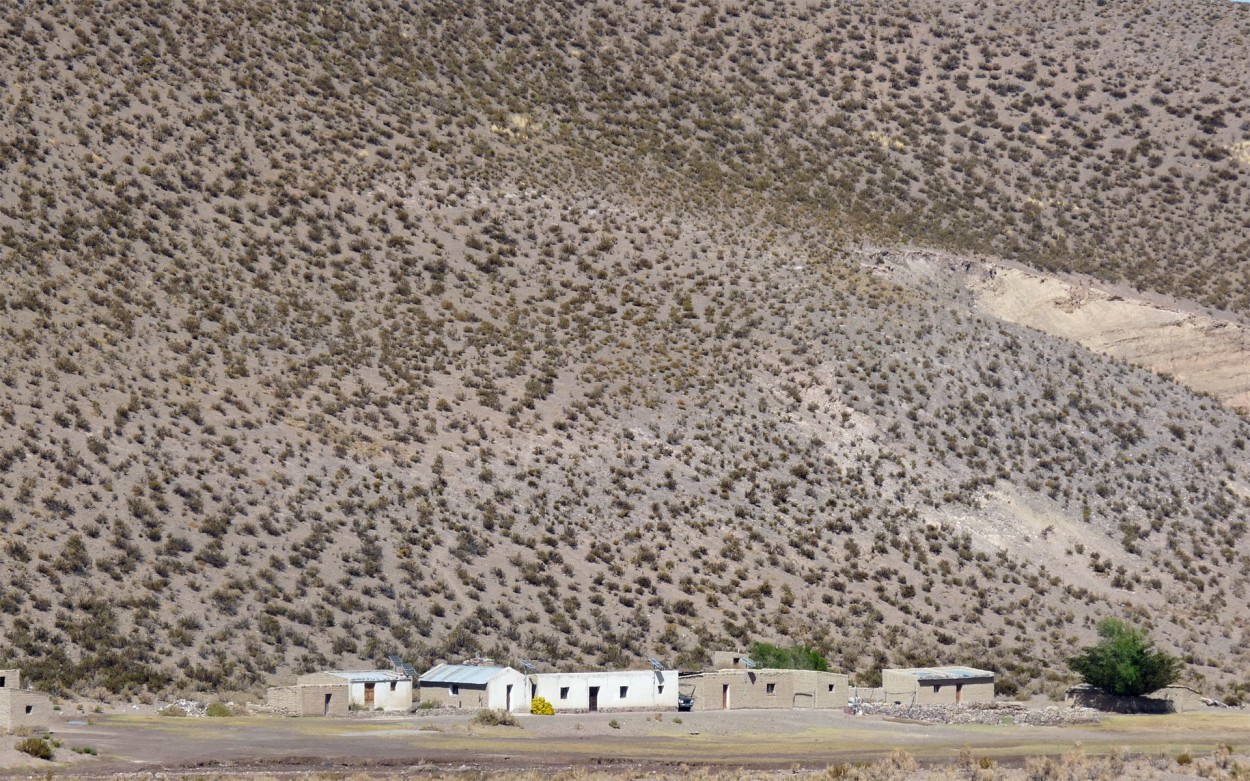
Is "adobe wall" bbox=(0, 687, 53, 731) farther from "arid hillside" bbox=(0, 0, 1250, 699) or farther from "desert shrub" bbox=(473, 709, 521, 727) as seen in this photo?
"desert shrub" bbox=(473, 709, 521, 727)

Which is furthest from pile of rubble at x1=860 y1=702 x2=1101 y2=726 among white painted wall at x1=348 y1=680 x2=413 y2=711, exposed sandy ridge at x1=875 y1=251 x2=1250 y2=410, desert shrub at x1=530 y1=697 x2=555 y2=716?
exposed sandy ridge at x1=875 y1=251 x2=1250 y2=410

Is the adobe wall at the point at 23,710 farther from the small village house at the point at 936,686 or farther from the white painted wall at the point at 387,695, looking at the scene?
the small village house at the point at 936,686

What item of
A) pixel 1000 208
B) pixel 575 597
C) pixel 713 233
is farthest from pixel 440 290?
pixel 1000 208

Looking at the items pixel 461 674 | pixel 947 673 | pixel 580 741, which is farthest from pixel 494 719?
pixel 947 673

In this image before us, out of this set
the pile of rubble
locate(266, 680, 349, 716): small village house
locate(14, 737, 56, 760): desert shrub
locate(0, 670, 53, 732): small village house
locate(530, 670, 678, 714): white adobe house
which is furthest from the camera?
the pile of rubble

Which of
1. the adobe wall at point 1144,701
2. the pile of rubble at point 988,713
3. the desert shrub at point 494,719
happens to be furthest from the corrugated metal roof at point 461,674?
the adobe wall at point 1144,701

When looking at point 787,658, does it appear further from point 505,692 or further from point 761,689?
point 505,692

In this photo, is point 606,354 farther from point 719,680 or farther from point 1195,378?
point 1195,378
